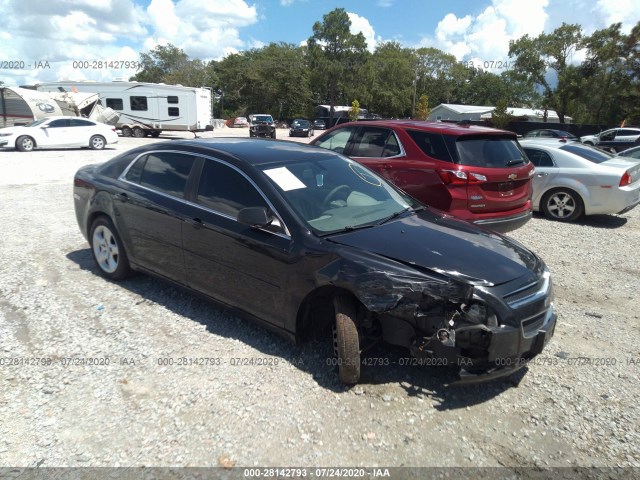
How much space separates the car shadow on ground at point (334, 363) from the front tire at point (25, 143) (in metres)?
18.0

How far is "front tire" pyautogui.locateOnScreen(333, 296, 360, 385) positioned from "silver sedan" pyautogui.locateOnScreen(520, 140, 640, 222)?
22.4ft

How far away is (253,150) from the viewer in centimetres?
429

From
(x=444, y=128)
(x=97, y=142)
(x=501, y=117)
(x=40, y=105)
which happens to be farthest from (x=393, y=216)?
(x=501, y=117)

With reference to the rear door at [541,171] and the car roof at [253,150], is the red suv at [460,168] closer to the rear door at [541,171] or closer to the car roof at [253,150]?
the car roof at [253,150]

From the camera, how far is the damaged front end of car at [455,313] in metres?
2.97

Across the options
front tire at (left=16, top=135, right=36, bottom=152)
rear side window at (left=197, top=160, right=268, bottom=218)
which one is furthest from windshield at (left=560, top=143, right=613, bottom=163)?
front tire at (left=16, top=135, right=36, bottom=152)

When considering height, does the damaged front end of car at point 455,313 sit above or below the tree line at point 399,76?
below

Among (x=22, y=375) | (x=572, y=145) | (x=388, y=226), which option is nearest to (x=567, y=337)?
(x=388, y=226)

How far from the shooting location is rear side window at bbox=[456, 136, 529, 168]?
19.2ft

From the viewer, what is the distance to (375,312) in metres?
3.19

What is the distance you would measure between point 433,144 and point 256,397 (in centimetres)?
409

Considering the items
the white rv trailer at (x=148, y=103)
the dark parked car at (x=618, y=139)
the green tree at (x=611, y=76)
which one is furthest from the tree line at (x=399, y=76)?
the white rv trailer at (x=148, y=103)

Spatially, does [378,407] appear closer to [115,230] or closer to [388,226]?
[388,226]

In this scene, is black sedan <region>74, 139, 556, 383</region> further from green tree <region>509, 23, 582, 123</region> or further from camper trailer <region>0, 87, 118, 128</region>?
green tree <region>509, 23, 582, 123</region>
